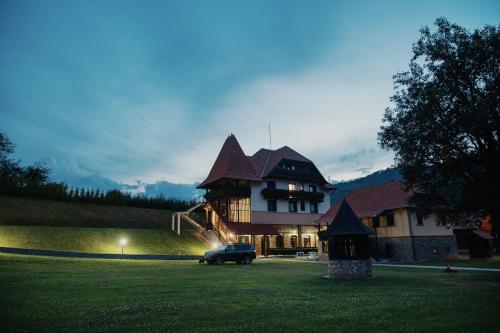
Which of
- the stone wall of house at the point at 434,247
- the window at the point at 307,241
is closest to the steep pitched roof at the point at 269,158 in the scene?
the window at the point at 307,241

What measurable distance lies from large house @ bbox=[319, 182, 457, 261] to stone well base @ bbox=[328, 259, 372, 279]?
17.2 meters

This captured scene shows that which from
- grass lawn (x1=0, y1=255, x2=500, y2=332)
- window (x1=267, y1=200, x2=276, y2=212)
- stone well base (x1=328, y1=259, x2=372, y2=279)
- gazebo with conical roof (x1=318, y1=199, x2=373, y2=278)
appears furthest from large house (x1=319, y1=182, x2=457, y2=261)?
grass lawn (x1=0, y1=255, x2=500, y2=332)

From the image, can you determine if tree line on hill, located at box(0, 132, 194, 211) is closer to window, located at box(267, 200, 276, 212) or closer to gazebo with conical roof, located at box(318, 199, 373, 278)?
window, located at box(267, 200, 276, 212)

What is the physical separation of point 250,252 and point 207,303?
21909mm

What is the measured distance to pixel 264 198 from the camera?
5009 centimetres

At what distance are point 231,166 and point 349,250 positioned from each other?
98.8ft

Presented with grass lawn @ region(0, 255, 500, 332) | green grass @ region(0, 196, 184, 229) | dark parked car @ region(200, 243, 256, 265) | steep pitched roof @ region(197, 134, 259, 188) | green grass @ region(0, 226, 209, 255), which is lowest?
grass lawn @ region(0, 255, 500, 332)

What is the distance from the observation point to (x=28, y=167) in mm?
64500

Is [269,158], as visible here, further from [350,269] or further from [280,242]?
[350,269]

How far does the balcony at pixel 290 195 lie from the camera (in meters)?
49.6

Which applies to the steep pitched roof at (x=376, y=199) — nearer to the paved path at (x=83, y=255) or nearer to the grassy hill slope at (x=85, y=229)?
the grassy hill slope at (x=85, y=229)

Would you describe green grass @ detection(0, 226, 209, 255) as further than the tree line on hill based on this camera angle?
Result: No

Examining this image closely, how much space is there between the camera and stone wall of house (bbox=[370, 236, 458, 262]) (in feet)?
118

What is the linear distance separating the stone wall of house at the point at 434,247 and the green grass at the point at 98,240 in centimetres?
2304
